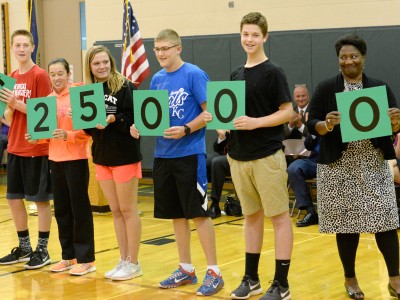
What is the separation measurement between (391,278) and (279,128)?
3.90 feet

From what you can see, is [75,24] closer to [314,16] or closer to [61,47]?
[61,47]

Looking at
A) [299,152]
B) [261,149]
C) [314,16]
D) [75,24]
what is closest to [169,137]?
[261,149]

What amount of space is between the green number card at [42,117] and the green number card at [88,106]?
0.22 metres

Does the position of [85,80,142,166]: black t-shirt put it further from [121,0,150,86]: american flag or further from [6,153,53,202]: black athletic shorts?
[121,0,150,86]: american flag

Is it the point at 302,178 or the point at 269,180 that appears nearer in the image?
the point at 269,180

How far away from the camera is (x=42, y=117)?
5629 millimetres

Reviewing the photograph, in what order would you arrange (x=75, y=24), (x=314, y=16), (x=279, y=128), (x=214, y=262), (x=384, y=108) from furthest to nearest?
(x=75, y=24) < (x=314, y=16) < (x=214, y=262) < (x=279, y=128) < (x=384, y=108)

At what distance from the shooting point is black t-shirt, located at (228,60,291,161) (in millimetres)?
4641

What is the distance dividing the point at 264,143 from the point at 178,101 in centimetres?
75

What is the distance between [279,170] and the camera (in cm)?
468

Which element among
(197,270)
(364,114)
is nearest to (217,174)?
(197,270)

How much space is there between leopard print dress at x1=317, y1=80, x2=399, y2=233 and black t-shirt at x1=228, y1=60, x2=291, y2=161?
41 cm

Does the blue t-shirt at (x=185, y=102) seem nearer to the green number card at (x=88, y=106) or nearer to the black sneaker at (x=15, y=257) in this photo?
the green number card at (x=88, y=106)

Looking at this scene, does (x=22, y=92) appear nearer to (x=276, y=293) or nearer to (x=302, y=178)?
(x=276, y=293)
